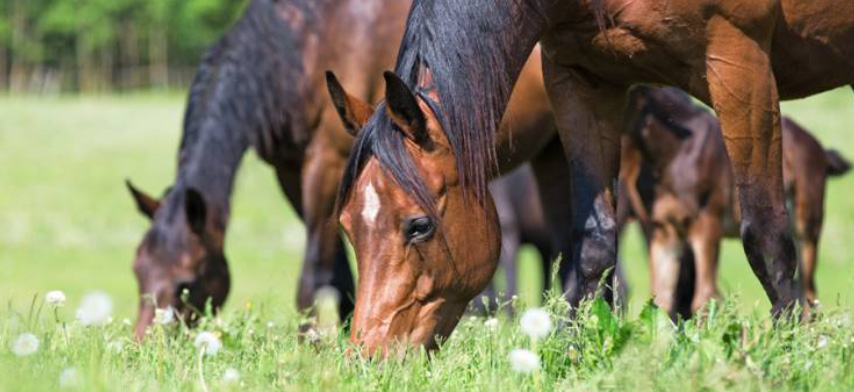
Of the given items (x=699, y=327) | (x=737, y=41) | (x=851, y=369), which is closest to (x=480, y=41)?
(x=737, y=41)

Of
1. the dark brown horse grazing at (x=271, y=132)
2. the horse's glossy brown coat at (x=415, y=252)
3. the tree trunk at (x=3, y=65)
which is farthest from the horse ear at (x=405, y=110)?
the tree trunk at (x=3, y=65)

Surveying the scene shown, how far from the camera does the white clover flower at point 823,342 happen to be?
3.80 m

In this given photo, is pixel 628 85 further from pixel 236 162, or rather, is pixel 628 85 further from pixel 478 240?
pixel 236 162

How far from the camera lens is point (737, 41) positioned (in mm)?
4574

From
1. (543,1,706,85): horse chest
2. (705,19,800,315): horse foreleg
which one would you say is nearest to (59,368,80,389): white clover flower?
(543,1,706,85): horse chest

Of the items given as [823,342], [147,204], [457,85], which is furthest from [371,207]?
[147,204]

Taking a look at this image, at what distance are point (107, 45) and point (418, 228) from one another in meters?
60.8

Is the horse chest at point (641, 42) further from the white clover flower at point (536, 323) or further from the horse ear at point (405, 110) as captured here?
the white clover flower at point (536, 323)

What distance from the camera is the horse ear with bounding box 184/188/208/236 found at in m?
7.68

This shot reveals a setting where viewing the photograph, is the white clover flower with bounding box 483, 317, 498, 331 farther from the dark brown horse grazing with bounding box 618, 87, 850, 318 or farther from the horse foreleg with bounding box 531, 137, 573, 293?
the dark brown horse grazing with bounding box 618, 87, 850, 318

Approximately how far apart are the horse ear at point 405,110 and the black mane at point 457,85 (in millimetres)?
46

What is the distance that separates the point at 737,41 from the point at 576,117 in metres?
0.69

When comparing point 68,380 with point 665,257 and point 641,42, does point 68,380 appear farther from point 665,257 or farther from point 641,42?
point 665,257

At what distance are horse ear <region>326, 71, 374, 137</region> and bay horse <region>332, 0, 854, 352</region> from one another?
22 centimetres
